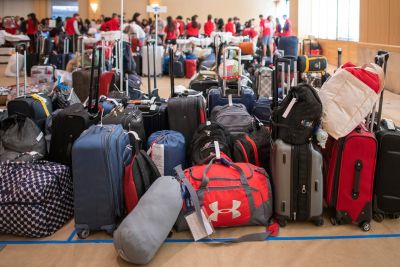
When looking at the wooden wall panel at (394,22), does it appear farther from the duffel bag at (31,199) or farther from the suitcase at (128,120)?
the duffel bag at (31,199)

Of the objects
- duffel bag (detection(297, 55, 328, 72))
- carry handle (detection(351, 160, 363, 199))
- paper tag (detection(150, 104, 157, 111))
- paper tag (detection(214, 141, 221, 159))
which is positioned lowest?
carry handle (detection(351, 160, 363, 199))

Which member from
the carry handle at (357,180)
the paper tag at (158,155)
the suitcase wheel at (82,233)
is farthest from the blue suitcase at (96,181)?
the carry handle at (357,180)

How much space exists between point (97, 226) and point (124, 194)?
25cm

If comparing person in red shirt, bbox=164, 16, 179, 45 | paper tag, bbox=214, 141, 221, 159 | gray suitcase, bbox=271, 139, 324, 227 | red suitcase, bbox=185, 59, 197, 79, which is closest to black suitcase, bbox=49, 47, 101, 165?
paper tag, bbox=214, 141, 221, 159

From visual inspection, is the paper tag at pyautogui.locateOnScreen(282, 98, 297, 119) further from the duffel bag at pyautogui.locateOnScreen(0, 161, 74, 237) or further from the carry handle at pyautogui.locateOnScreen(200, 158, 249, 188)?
the duffel bag at pyautogui.locateOnScreen(0, 161, 74, 237)

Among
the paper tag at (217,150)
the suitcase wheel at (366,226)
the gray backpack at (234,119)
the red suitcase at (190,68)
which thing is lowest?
the suitcase wheel at (366,226)

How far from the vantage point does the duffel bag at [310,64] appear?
4.09m

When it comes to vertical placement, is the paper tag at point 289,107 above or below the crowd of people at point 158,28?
below

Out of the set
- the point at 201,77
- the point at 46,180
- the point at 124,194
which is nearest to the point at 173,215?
the point at 124,194

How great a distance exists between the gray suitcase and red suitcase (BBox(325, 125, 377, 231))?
110 millimetres

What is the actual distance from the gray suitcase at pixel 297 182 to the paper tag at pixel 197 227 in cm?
44

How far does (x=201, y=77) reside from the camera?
229 inches

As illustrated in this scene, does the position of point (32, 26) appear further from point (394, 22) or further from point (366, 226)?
point (366, 226)

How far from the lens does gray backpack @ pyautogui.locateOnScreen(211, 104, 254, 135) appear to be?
322cm
